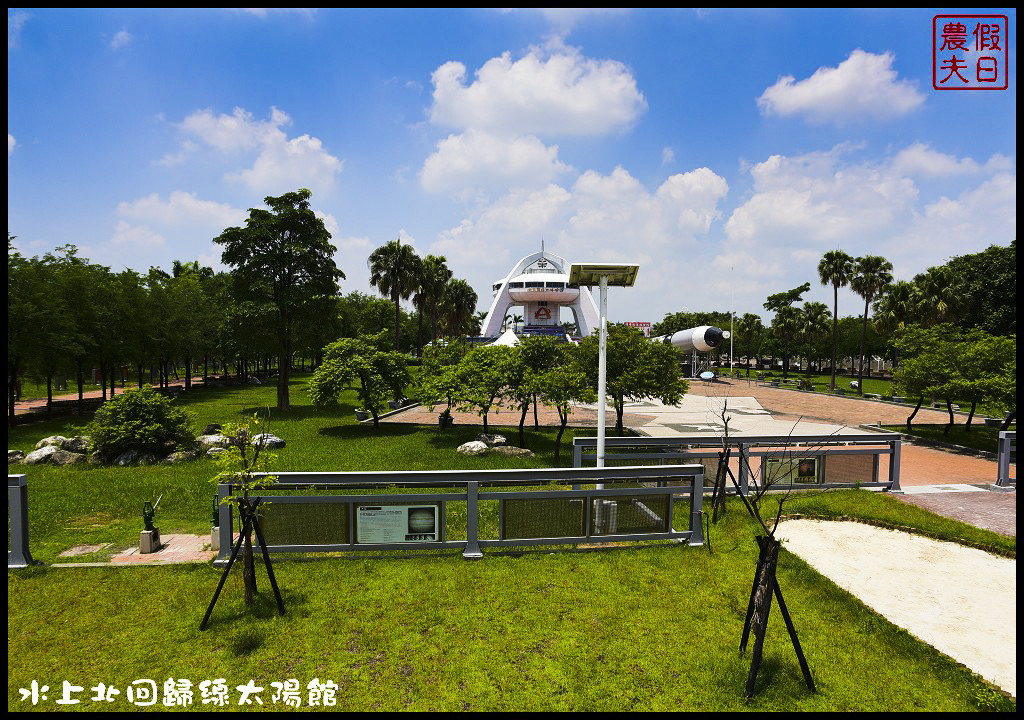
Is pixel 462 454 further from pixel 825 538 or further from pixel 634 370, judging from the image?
pixel 825 538

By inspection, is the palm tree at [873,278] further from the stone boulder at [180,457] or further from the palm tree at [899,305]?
the stone boulder at [180,457]

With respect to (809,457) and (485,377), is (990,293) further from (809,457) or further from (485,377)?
(485,377)

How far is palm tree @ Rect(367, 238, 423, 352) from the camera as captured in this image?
49656mm

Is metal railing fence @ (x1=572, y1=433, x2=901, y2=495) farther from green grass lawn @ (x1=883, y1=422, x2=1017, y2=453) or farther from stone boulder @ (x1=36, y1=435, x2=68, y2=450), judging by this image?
stone boulder @ (x1=36, y1=435, x2=68, y2=450)

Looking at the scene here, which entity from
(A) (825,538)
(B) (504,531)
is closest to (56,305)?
(B) (504,531)

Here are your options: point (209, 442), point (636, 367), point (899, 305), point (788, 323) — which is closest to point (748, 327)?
point (788, 323)

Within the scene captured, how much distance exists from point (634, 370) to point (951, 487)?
10114mm

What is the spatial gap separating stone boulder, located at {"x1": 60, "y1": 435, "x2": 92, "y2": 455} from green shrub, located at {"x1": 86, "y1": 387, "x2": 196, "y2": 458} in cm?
52

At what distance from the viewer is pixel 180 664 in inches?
230

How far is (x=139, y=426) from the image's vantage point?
54.8ft

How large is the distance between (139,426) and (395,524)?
43.8 ft

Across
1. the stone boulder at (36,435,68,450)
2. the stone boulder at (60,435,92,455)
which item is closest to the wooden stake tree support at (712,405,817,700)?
the stone boulder at (60,435,92,455)

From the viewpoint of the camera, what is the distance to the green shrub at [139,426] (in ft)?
54.0

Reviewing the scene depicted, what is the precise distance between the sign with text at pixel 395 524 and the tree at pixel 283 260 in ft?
80.4
